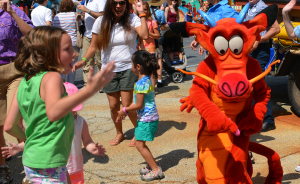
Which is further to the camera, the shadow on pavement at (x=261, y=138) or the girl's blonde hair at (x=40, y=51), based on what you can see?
the shadow on pavement at (x=261, y=138)

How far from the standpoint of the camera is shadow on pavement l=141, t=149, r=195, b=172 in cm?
403

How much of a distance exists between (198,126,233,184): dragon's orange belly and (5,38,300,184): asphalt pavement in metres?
0.91

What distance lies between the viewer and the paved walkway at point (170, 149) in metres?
3.76

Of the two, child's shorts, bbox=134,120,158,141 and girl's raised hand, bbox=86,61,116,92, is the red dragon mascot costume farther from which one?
girl's raised hand, bbox=86,61,116,92

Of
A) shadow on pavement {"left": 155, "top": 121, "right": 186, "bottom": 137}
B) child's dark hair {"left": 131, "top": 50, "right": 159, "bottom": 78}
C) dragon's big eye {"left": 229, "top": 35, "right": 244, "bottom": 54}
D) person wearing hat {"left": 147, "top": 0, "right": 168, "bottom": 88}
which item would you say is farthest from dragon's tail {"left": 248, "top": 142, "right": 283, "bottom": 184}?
person wearing hat {"left": 147, "top": 0, "right": 168, "bottom": 88}

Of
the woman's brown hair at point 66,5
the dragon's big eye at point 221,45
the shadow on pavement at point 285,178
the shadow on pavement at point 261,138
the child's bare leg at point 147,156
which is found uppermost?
the dragon's big eye at point 221,45

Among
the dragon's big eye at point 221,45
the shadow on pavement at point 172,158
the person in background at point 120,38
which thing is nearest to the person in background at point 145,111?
the shadow on pavement at point 172,158

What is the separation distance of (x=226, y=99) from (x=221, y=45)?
1.49 ft

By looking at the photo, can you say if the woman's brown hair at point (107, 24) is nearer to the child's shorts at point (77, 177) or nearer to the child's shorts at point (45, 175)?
the child's shorts at point (77, 177)

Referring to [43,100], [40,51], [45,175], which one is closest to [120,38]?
[40,51]

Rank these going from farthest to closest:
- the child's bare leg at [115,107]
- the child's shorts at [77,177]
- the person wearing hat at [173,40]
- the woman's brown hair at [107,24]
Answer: the person wearing hat at [173,40], the child's bare leg at [115,107], the woman's brown hair at [107,24], the child's shorts at [77,177]

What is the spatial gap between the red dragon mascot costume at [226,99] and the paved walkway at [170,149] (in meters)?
0.92

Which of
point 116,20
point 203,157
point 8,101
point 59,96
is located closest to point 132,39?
point 116,20

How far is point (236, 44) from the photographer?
8.80ft
